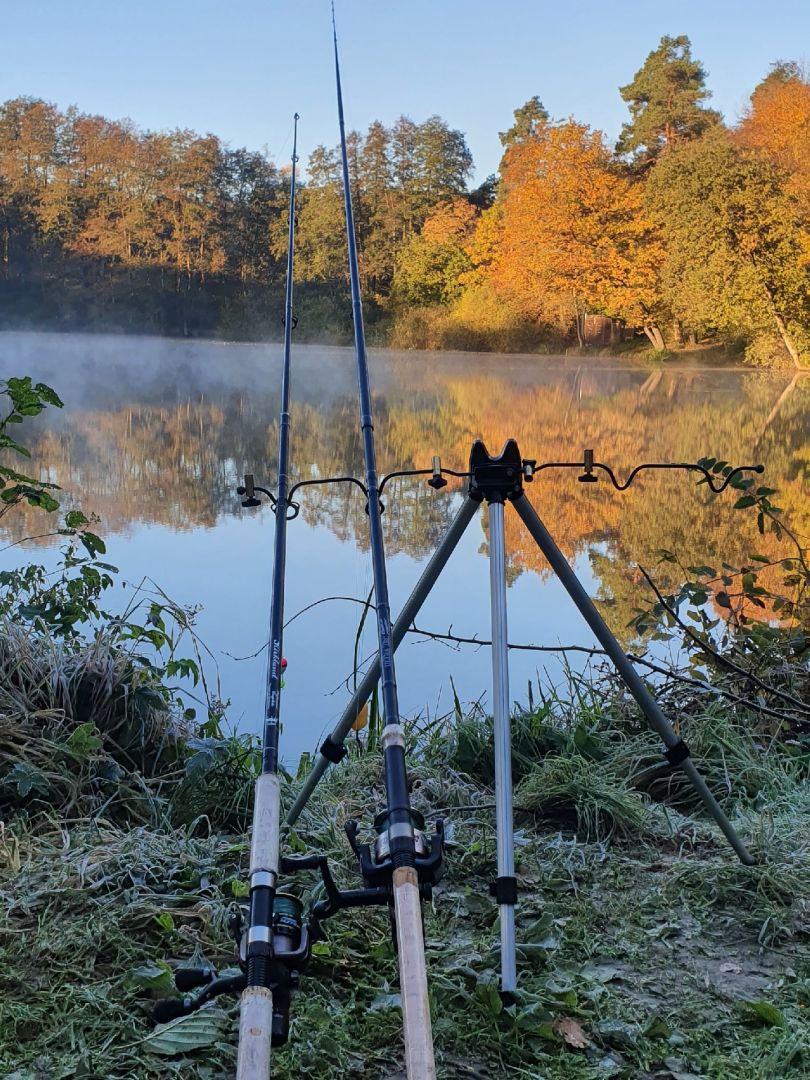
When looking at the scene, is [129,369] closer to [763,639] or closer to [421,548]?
[421,548]

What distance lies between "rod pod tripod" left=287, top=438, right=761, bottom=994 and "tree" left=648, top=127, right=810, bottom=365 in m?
14.5

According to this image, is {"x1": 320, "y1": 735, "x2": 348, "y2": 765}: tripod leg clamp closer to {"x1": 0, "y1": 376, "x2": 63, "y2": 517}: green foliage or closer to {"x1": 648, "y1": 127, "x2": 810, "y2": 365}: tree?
{"x1": 0, "y1": 376, "x2": 63, "y2": 517}: green foliage

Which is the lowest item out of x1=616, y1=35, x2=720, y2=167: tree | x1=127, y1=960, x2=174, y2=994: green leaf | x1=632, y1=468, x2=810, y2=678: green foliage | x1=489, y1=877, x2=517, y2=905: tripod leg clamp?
x1=127, y1=960, x2=174, y2=994: green leaf

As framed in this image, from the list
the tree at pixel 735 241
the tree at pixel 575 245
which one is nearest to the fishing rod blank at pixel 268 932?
the tree at pixel 735 241

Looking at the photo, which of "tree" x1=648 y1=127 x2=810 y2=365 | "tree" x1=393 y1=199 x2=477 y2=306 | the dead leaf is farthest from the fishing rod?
"tree" x1=648 y1=127 x2=810 y2=365

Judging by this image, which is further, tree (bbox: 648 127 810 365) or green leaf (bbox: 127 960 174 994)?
tree (bbox: 648 127 810 365)

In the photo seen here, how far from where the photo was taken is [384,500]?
6039 millimetres

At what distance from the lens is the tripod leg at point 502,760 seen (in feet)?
4.02

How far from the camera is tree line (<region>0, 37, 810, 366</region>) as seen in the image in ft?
44.0

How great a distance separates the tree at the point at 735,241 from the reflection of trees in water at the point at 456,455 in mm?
2863

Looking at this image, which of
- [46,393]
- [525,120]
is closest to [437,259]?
[525,120]

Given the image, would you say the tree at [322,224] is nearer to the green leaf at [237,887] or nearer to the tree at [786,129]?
the tree at [786,129]

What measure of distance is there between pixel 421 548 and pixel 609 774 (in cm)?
282

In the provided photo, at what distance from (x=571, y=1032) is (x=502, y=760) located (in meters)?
0.37
